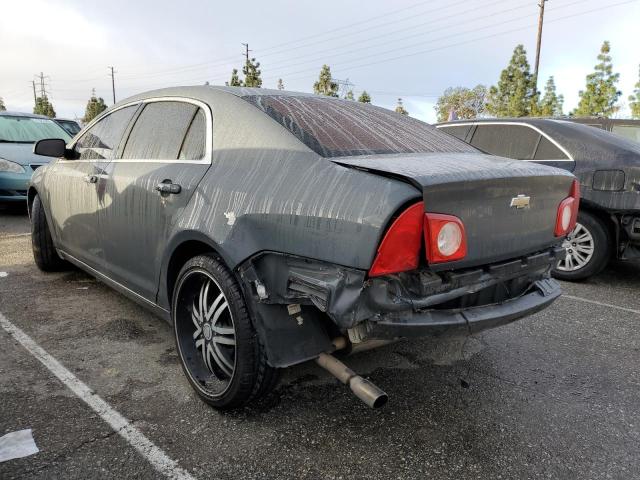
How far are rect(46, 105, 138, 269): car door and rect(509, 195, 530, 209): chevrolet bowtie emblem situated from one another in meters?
2.49

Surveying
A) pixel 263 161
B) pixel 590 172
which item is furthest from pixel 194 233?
pixel 590 172

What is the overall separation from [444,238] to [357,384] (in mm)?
682

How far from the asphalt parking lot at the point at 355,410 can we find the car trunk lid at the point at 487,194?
863 mm

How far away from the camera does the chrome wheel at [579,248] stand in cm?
479

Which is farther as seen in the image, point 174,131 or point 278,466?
point 174,131

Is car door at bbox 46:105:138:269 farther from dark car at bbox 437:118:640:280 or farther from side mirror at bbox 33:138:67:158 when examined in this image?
dark car at bbox 437:118:640:280

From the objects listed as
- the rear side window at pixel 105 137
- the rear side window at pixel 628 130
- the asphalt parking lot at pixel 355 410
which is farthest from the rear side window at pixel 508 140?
the rear side window at pixel 105 137

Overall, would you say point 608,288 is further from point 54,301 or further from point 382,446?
point 54,301

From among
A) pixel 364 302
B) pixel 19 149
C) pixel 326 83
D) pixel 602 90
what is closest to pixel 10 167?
pixel 19 149

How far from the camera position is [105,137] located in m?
3.56

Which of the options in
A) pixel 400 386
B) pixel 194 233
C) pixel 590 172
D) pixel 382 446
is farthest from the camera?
pixel 590 172

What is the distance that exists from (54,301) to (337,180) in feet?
10.0

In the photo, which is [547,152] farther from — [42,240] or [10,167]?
[10,167]

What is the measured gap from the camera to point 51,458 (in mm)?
2057
